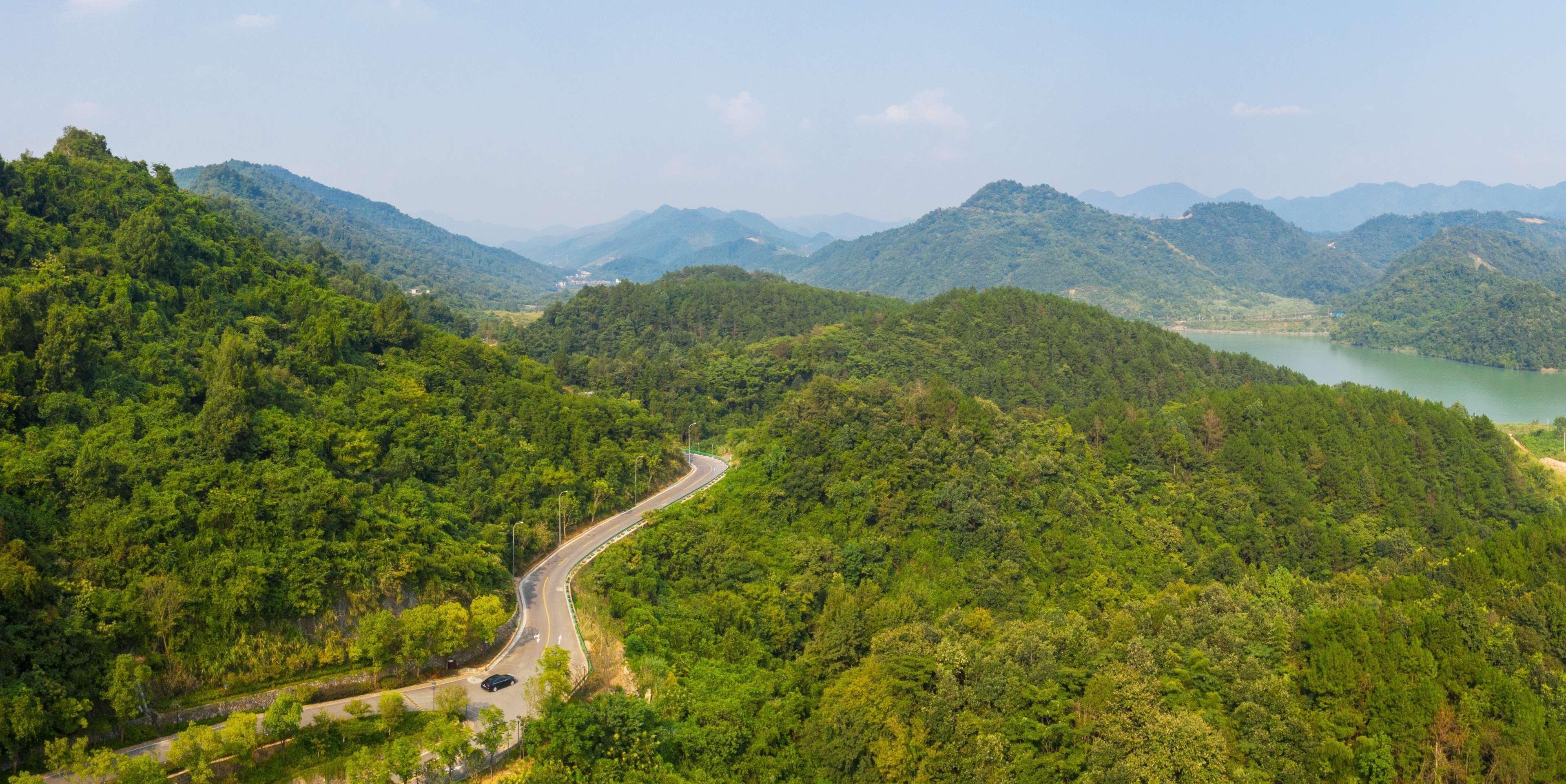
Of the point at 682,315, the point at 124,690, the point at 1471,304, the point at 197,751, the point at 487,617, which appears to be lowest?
the point at 487,617

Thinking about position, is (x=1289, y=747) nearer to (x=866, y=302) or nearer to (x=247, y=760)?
(x=247, y=760)

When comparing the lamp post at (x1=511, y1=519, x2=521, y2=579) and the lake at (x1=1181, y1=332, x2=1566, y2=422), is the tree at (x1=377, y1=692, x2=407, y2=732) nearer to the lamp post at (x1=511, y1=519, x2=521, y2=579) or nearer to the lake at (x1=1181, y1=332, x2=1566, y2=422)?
the lamp post at (x1=511, y1=519, x2=521, y2=579)

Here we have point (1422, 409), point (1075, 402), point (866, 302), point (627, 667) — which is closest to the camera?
point (627, 667)

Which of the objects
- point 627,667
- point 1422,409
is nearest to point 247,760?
point 627,667

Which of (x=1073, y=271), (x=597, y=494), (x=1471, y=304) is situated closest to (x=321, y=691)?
(x=597, y=494)

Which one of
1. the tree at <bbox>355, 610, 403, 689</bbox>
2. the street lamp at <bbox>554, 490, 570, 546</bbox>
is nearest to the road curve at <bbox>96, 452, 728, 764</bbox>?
the street lamp at <bbox>554, 490, 570, 546</bbox>

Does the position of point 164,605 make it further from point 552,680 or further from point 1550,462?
point 1550,462

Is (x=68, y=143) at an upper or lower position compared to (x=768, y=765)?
upper
